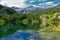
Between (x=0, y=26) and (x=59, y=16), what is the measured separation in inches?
107

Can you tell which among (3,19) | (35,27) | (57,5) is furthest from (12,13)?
(57,5)

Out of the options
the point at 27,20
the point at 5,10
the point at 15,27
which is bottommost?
the point at 15,27

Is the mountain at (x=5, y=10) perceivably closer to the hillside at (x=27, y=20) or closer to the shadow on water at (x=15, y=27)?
the hillside at (x=27, y=20)

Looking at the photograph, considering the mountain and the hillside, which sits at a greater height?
the mountain

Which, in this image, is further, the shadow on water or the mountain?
the mountain

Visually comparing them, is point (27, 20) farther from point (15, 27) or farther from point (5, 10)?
point (5, 10)

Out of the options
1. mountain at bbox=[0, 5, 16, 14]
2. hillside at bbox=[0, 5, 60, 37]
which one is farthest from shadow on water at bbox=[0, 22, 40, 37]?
mountain at bbox=[0, 5, 16, 14]

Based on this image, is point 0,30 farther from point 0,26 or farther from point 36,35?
point 36,35

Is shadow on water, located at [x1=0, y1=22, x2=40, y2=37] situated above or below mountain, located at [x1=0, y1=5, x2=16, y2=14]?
below

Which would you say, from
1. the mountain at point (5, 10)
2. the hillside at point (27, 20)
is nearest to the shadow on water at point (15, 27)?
the hillside at point (27, 20)

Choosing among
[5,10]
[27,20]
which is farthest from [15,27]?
[5,10]

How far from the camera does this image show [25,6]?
8.47 metres

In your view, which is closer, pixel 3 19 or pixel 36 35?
pixel 36 35

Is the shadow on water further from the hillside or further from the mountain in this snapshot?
the mountain
